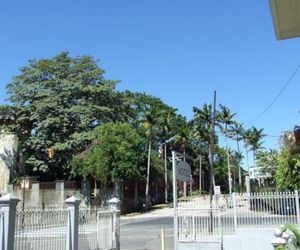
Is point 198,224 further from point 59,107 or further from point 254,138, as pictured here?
point 254,138

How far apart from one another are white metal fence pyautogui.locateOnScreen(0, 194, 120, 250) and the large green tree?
34935 mm

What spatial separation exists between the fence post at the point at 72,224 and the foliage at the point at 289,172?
1814 centimetres

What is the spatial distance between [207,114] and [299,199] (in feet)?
191

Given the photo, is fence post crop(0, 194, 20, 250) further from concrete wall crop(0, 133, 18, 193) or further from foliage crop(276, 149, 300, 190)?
concrete wall crop(0, 133, 18, 193)

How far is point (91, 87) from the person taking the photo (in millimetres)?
53469

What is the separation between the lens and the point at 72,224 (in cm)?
1352

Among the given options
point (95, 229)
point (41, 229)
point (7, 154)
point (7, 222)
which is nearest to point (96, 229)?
point (95, 229)

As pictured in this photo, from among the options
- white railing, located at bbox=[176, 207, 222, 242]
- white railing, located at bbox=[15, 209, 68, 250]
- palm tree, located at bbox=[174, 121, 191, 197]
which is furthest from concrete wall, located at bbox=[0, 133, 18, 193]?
white railing, located at bbox=[15, 209, 68, 250]

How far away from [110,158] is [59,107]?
8.67 meters

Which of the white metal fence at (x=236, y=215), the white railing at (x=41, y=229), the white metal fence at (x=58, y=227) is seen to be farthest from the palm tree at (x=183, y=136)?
the white railing at (x=41, y=229)

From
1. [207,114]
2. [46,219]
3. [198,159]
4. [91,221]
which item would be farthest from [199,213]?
[198,159]

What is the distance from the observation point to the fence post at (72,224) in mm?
13297

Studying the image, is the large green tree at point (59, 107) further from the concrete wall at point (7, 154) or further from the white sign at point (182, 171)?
the white sign at point (182, 171)

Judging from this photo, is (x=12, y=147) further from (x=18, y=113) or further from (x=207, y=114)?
(x=207, y=114)
